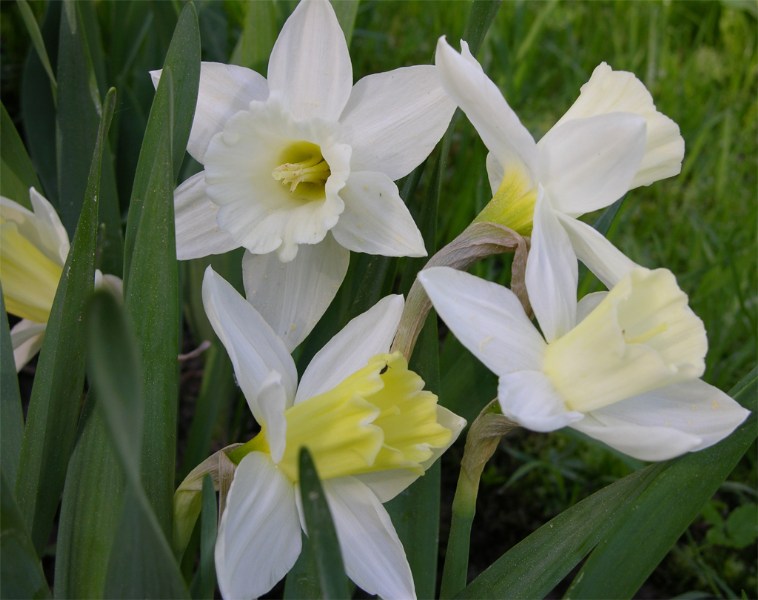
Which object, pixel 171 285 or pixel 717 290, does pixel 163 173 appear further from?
pixel 717 290

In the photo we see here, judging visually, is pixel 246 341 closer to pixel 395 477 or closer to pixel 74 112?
pixel 395 477

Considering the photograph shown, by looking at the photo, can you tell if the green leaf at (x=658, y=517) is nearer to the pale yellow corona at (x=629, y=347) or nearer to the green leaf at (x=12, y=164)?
the pale yellow corona at (x=629, y=347)

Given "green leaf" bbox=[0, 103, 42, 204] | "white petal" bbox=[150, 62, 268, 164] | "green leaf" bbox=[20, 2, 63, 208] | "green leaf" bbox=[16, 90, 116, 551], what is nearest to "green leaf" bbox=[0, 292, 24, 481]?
"green leaf" bbox=[16, 90, 116, 551]

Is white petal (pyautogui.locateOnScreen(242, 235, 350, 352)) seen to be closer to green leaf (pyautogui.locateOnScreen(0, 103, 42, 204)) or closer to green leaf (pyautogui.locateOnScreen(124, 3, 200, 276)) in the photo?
green leaf (pyautogui.locateOnScreen(124, 3, 200, 276))

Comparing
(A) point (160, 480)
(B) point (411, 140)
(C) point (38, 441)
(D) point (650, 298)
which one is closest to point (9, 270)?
(C) point (38, 441)

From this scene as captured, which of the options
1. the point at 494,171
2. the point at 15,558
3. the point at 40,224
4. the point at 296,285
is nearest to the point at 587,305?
the point at 494,171
